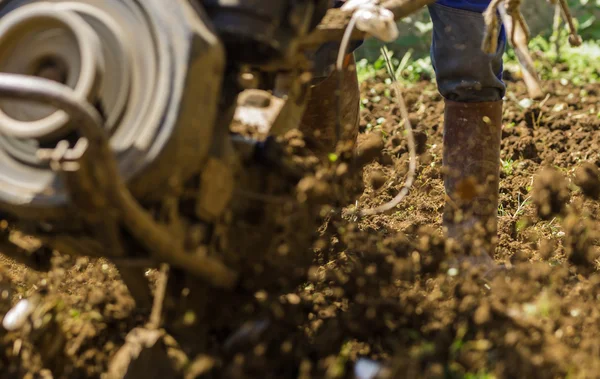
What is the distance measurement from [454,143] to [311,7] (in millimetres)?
1419

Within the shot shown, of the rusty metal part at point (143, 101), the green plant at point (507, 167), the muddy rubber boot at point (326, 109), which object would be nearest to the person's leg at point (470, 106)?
the muddy rubber boot at point (326, 109)

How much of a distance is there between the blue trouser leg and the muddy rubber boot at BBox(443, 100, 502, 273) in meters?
0.06

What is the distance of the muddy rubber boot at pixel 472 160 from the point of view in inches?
128

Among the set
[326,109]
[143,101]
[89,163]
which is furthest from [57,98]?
[326,109]

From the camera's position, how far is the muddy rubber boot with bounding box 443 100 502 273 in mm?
3256

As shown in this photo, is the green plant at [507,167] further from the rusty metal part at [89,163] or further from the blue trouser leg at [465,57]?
the rusty metal part at [89,163]

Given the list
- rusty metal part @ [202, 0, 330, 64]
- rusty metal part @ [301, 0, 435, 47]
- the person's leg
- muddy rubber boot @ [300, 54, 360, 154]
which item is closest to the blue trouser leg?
the person's leg

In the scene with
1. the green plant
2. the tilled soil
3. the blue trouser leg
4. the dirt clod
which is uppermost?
the blue trouser leg

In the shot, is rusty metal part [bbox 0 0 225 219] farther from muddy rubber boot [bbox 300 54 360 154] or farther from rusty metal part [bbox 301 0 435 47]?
muddy rubber boot [bbox 300 54 360 154]

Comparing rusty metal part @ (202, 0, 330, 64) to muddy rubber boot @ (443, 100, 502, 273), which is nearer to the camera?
rusty metal part @ (202, 0, 330, 64)

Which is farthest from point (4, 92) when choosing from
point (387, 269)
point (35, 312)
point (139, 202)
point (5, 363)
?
point (387, 269)

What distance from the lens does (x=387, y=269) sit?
2.49 meters

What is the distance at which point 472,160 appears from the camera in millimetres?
3359

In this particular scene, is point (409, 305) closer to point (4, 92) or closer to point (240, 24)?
point (240, 24)
